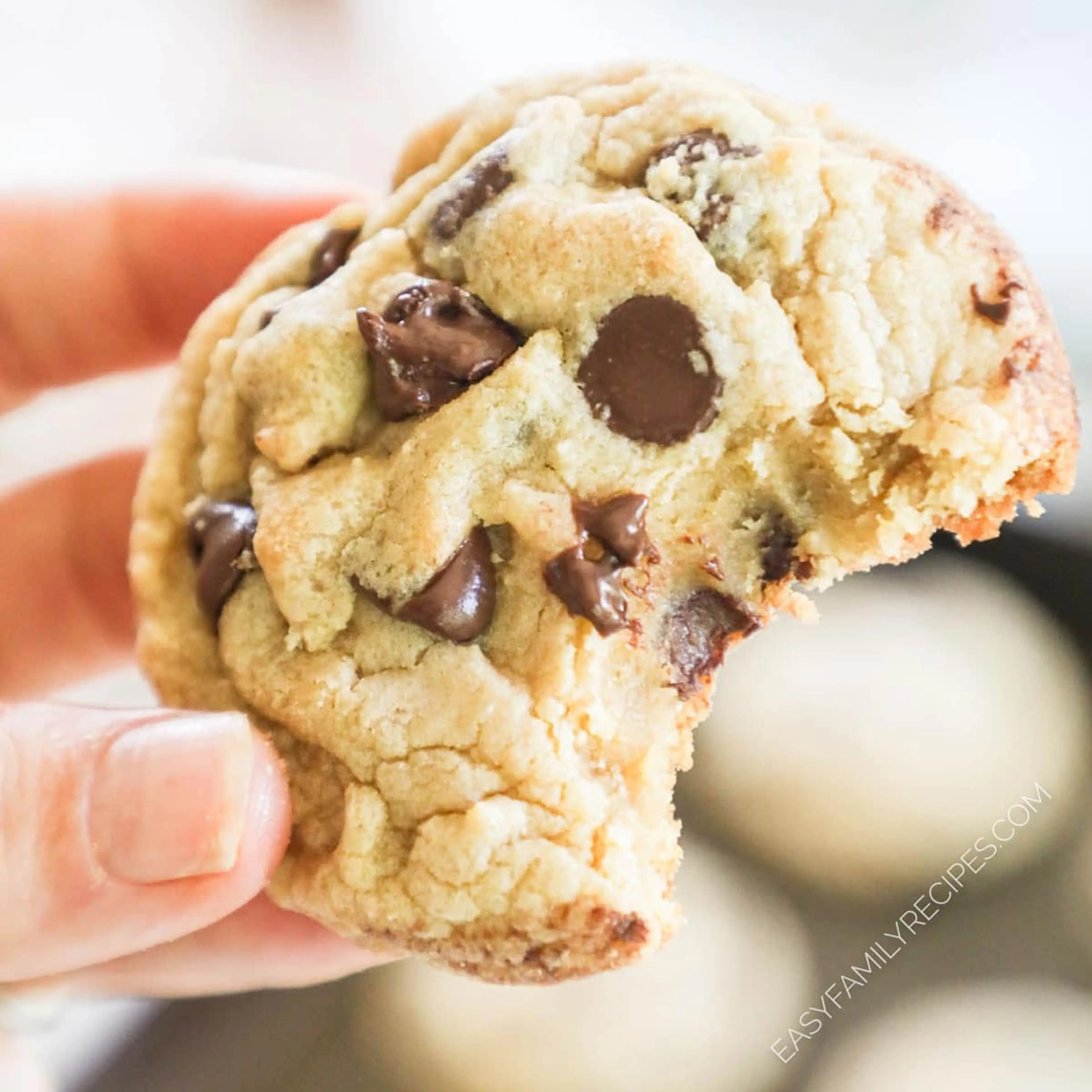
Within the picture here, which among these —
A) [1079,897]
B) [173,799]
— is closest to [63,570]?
[173,799]

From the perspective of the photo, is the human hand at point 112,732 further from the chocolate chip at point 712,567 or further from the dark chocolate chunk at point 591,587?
the chocolate chip at point 712,567

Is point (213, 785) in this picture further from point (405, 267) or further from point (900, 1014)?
point (900, 1014)

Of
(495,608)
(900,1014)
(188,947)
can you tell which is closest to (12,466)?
(188,947)

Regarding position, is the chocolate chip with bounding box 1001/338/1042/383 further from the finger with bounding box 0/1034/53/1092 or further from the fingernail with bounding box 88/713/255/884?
the finger with bounding box 0/1034/53/1092

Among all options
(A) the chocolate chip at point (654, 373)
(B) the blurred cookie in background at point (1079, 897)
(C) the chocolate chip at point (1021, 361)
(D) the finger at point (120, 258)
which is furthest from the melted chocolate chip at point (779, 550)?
(B) the blurred cookie in background at point (1079, 897)

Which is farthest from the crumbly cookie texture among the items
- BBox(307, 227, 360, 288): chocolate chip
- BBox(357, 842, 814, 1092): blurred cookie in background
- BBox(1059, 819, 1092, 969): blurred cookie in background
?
BBox(1059, 819, 1092, 969): blurred cookie in background
